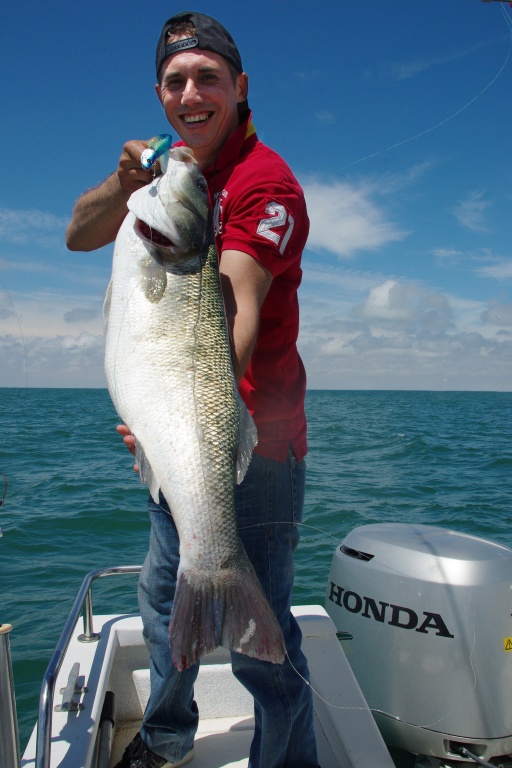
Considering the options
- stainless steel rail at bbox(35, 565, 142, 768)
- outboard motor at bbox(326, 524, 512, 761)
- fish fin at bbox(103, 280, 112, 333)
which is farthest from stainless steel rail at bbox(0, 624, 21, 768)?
outboard motor at bbox(326, 524, 512, 761)

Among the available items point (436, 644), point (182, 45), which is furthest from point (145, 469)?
point (436, 644)

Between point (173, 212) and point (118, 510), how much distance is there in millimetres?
9691

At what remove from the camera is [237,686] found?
3.14m

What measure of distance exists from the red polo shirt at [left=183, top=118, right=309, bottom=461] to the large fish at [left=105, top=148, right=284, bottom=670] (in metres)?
0.17

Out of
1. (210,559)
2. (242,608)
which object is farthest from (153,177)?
(242,608)

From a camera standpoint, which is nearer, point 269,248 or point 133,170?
point 269,248

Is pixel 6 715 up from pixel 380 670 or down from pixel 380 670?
up

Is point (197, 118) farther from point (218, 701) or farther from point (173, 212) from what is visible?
point (218, 701)

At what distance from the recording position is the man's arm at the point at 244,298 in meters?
1.89

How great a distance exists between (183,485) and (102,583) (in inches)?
237

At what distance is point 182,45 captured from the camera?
211cm

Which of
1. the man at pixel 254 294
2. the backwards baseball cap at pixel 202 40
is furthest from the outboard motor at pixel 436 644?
the backwards baseball cap at pixel 202 40

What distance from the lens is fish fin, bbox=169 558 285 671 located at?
1.84 m

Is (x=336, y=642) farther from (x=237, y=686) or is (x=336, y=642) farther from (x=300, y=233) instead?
(x=300, y=233)
